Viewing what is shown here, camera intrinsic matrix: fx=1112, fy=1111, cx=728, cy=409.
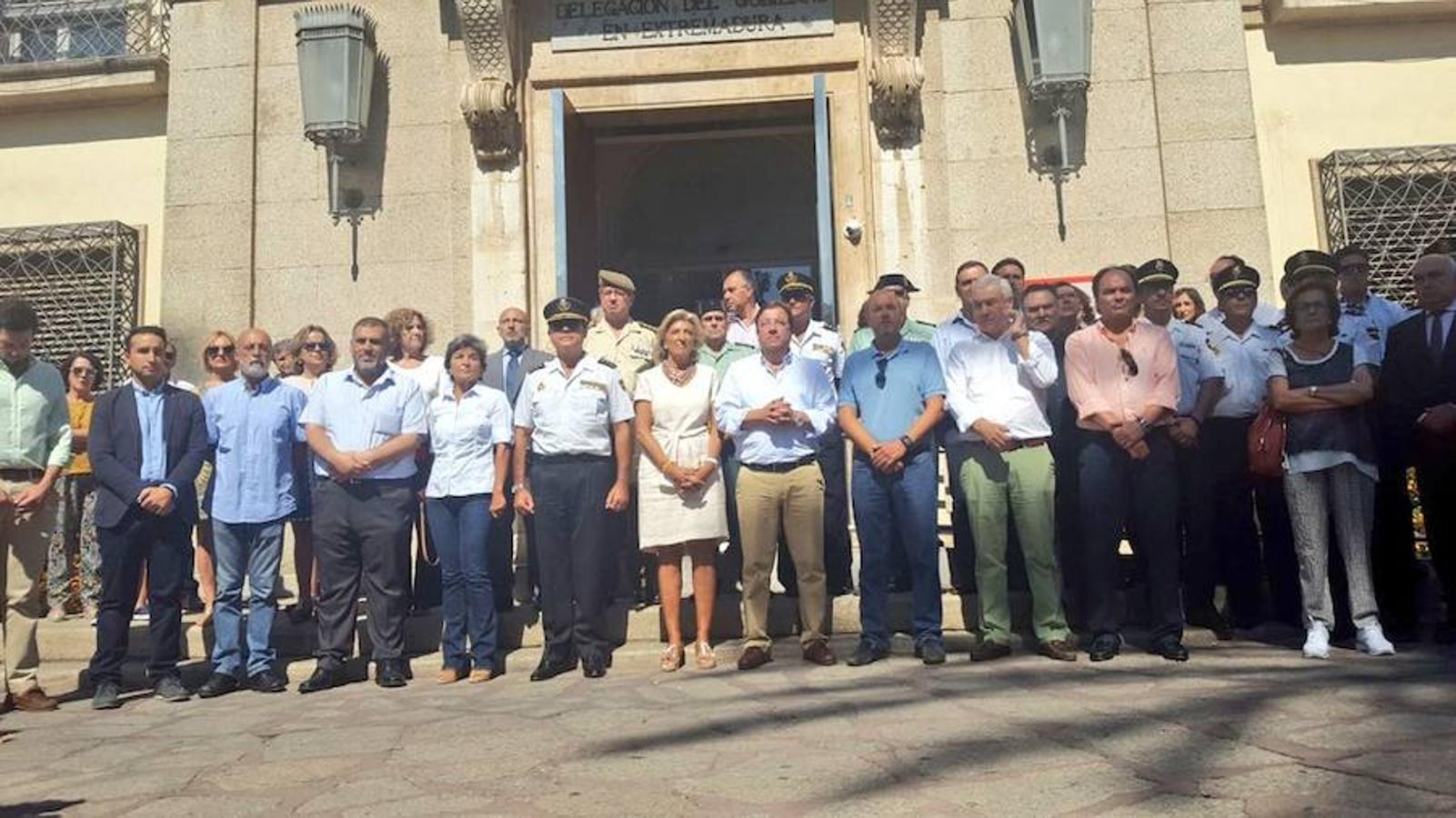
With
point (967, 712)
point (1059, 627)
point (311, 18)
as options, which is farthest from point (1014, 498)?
point (311, 18)

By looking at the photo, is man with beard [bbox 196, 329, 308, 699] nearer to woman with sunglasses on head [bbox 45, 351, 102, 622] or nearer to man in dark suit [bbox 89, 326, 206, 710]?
man in dark suit [bbox 89, 326, 206, 710]

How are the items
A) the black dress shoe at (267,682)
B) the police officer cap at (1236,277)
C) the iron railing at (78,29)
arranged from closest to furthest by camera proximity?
the black dress shoe at (267,682) < the police officer cap at (1236,277) < the iron railing at (78,29)

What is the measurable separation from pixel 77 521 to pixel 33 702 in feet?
6.35

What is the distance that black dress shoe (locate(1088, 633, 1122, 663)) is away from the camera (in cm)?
521

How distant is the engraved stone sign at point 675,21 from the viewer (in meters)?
9.09

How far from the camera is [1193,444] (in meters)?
5.62

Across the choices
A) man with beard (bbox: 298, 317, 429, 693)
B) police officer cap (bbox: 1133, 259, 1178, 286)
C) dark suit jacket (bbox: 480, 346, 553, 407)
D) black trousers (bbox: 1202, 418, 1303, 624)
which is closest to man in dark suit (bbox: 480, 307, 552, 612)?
dark suit jacket (bbox: 480, 346, 553, 407)

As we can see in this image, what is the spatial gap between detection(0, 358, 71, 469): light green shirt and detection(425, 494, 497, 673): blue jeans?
77.5 inches

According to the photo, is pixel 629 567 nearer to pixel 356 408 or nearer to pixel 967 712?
pixel 356 408

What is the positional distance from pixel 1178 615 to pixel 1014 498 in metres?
0.93

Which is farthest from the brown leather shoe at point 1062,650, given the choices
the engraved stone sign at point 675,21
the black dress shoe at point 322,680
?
the engraved stone sign at point 675,21

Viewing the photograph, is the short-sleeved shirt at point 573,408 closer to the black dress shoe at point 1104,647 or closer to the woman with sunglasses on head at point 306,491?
the woman with sunglasses on head at point 306,491

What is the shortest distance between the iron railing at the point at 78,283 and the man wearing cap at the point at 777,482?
7027 millimetres

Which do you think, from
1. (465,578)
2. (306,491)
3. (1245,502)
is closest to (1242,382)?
(1245,502)
